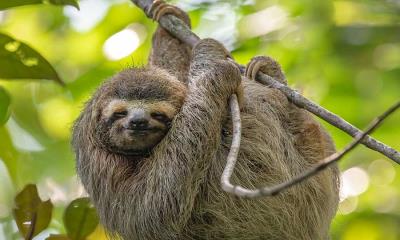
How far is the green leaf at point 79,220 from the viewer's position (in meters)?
7.72

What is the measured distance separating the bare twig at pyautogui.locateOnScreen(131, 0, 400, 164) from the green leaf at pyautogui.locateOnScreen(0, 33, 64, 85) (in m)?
1.85

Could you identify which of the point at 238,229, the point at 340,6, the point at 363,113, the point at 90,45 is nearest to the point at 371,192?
the point at 363,113

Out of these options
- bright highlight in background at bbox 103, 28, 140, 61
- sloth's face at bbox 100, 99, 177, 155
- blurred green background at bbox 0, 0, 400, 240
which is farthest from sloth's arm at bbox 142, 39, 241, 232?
bright highlight in background at bbox 103, 28, 140, 61

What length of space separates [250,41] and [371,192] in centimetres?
359

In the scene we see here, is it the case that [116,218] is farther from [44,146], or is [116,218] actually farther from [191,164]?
[44,146]

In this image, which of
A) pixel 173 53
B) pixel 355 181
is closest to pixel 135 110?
pixel 173 53

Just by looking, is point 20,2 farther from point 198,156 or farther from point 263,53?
point 263,53

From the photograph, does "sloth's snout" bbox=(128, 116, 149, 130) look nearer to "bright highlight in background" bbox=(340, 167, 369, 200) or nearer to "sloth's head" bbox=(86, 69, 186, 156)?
"sloth's head" bbox=(86, 69, 186, 156)

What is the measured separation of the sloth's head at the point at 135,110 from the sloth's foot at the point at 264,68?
0.72 m

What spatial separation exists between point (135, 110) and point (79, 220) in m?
1.24

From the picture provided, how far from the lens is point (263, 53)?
11500mm

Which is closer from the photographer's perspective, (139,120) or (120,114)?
(139,120)

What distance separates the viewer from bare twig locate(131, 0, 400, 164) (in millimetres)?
6633

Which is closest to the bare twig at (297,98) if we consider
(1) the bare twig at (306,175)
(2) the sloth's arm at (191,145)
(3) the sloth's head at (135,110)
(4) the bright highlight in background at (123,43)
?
(2) the sloth's arm at (191,145)
